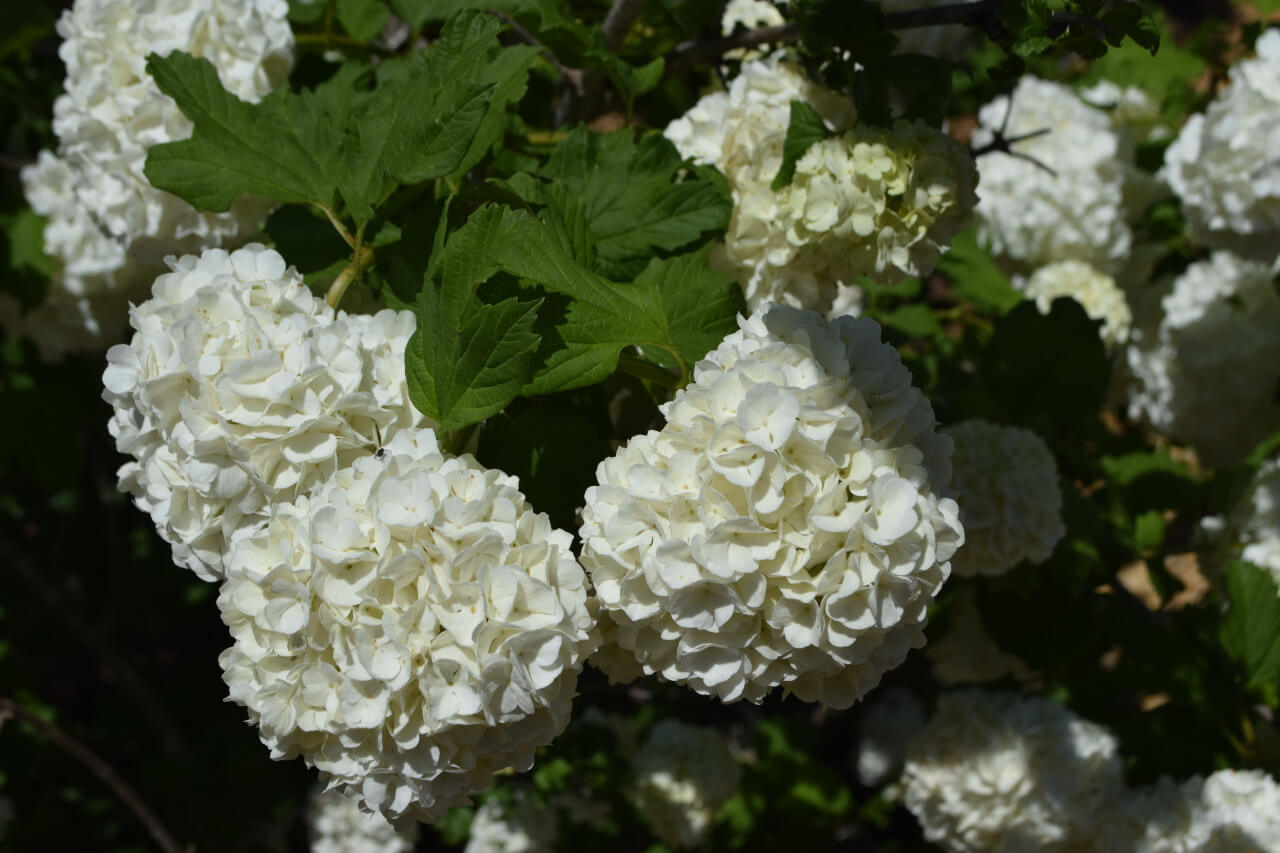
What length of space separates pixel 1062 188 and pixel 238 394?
9.26ft

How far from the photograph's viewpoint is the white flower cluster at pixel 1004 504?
2064 millimetres

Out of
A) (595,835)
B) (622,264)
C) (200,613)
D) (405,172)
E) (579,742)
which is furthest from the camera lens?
(200,613)

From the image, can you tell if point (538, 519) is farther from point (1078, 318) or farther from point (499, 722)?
point (1078, 318)

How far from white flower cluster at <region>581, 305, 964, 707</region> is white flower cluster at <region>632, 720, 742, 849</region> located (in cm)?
214

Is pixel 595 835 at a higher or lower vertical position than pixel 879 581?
lower

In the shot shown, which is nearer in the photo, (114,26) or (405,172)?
(405,172)

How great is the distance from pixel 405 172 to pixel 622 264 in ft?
1.40

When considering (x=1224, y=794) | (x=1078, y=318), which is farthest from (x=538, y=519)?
(x=1224, y=794)

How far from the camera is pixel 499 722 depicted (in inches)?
48.9

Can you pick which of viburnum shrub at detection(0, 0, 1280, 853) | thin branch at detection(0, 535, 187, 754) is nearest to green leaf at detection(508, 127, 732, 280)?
viburnum shrub at detection(0, 0, 1280, 853)

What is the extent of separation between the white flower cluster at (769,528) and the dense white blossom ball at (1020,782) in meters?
1.55

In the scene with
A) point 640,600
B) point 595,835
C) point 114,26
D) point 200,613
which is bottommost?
point 200,613

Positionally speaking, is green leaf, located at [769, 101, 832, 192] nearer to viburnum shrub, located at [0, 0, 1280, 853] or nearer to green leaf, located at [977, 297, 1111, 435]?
viburnum shrub, located at [0, 0, 1280, 853]

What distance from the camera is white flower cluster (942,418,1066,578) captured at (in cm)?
206
